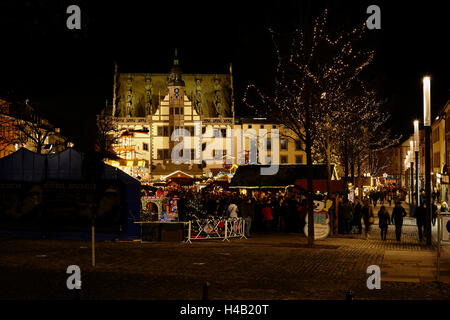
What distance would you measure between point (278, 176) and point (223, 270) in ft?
68.9

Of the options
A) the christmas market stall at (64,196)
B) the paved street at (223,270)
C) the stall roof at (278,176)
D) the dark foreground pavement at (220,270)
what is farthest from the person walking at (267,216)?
the stall roof at (278,176)

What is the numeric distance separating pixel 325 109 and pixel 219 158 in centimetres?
5321

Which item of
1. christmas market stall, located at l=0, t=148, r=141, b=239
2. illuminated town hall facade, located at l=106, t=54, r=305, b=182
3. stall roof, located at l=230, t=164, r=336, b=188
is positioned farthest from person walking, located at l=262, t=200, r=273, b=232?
illuminated town hall facade, located at l=106, t=54, r=305, b=182

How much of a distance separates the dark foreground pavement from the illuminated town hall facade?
56.6 metres

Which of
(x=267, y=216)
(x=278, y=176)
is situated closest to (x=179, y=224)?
(x=267, y=216)

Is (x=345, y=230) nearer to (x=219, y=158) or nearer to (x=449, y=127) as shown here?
(x=449, y=127)

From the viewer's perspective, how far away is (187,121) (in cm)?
8056

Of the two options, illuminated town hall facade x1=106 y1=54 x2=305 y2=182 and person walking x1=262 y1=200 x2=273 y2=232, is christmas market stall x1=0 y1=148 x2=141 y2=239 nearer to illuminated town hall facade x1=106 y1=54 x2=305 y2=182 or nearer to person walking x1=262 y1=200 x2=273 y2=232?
person walking x1=262 y1=200 x2=273 y2=232

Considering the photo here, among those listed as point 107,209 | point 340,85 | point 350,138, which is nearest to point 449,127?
point 350,138

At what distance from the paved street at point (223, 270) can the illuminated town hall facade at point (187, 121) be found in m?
56.4

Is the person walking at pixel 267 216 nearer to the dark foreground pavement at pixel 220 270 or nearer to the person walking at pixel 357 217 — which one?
the person walking at pixel 357 217

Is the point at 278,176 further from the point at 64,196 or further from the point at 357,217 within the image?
the point at 64,196

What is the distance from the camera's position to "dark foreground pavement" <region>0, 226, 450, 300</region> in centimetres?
1088

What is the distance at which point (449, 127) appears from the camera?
50062 mm
